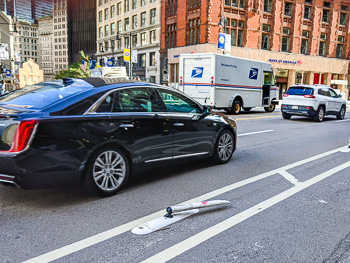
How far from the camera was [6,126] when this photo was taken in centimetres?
392

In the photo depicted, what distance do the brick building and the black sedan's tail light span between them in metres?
35.9

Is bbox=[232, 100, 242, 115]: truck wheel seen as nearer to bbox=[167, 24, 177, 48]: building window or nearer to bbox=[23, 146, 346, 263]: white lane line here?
bbox=[23, 146, 346, 263]: white lane line

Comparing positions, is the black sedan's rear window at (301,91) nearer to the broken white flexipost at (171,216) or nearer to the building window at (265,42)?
the broken white flexipost at (171,216)

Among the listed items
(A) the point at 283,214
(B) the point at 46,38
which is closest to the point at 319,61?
(A) the point at 283,214

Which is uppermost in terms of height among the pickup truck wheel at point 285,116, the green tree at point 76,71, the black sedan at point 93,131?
the green tree at point 76,71

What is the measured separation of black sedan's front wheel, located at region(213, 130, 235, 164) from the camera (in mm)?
6527

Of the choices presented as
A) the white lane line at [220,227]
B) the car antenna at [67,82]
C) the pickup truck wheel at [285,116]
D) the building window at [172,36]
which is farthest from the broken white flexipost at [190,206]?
the building window at [172,36]

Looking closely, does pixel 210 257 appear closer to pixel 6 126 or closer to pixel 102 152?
pixel 102 152

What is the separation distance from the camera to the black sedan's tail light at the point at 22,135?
3.79 m

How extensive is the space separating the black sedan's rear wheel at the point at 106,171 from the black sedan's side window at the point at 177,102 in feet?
4.20

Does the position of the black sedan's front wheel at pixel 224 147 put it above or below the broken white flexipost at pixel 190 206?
above

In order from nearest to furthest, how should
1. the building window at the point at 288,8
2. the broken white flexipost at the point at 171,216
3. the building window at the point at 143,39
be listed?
1. the broken white flexipost at the point at 171,216
2. the building window at the point at 288,8
3. the building window at the point at 143,39

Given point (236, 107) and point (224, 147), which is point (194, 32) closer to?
point (236, 107)

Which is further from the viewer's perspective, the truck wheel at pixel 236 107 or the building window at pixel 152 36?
the building window at pixel 152 36
